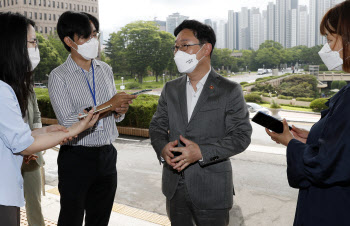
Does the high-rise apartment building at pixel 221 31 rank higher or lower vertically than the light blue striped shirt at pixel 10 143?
higher

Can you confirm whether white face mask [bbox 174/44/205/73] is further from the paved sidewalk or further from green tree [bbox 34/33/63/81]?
green tree [bbox 34/33/63/81]

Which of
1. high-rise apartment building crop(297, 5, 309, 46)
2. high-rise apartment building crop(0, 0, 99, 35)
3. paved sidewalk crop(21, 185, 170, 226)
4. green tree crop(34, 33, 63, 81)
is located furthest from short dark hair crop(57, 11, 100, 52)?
high-rise apartment building crop(0, 0, 99, 35)

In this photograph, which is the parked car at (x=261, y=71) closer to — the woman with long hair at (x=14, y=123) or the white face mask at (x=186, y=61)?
the white face mask at (x=186, y=61)

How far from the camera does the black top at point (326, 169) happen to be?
103cm

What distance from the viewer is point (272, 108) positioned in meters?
9.62

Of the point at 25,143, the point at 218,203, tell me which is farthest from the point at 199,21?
the point at 25,143

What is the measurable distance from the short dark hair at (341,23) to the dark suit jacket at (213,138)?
1.99 ft

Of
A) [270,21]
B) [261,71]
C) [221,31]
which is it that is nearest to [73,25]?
[221,31]

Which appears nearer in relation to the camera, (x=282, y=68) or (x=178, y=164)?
(x=178, y=164)

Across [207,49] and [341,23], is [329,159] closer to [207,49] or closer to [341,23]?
[341,23]

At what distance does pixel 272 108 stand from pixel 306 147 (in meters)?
8.75

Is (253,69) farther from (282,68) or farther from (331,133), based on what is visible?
(331,133)

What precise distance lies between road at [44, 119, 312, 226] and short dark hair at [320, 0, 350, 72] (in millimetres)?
2182

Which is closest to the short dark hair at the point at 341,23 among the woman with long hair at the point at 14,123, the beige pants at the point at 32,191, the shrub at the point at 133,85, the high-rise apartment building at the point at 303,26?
the woman with long hair at the point at 14,123
